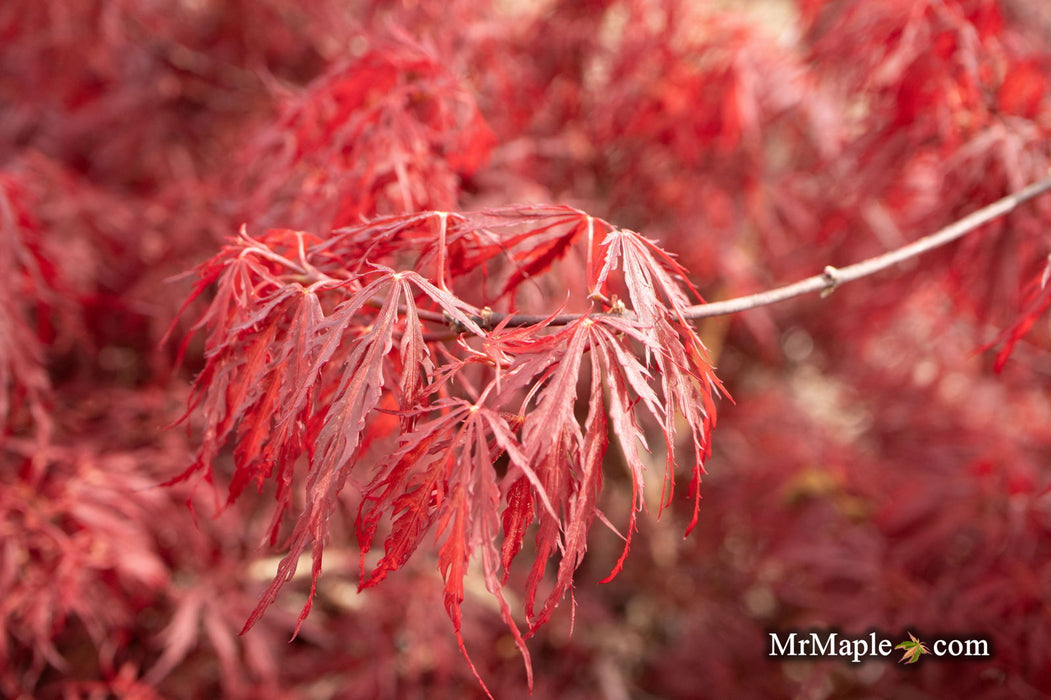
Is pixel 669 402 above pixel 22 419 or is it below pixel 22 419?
above

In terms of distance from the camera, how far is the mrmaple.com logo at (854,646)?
5.03 ft

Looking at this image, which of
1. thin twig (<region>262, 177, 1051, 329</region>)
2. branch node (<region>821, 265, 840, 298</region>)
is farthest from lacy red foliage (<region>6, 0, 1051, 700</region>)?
branch node (<region>821, 265, 840, 298</region>)

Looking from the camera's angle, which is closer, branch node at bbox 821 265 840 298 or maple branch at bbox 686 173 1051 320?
maple branch at bbox 686 173 1051 320

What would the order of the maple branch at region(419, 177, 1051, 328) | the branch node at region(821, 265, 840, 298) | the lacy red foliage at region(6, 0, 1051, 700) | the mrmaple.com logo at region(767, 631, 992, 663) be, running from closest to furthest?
1. the lacy red foliage at region(6, 0, 1051, 700)
2. the maple branch at region(419, 177, 1051, 328)
3. the branch node at region(821, 265, 840, 298)
4. the mrmaple.com logo at region(767, 631, 992, 663)

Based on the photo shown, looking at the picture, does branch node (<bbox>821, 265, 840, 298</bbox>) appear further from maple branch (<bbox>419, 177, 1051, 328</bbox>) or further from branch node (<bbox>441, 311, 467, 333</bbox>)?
branch node (<bbox>441, 311, 467, 333</bbox>)

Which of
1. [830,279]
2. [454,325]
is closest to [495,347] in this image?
[454,325]

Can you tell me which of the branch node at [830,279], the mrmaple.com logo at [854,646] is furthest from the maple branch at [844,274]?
the mrmaple.com logo at [854,646]

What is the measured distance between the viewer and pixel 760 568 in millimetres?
2250

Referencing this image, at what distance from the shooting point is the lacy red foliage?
74 cm

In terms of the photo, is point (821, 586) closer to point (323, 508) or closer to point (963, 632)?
point (963, 632)

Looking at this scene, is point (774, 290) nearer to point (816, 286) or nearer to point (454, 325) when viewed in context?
point (816, 286)

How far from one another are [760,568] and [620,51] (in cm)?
165

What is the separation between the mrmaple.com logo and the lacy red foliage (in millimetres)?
31

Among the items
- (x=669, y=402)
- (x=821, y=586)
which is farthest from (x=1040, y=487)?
(x=669, y=402)
